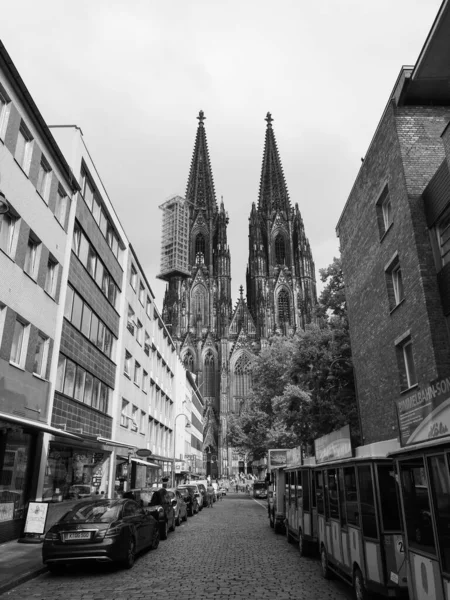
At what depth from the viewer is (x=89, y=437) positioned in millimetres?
17234

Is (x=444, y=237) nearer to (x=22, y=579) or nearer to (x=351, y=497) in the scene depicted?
(x=351, y=497)

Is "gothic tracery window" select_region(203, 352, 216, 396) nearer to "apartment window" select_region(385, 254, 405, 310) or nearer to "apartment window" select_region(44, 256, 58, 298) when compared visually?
"apartment window" select_region(44, 256, 58, 298)

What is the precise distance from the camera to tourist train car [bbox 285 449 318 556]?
36.9 feet

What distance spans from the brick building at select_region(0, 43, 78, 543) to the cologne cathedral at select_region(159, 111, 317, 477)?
60.4m

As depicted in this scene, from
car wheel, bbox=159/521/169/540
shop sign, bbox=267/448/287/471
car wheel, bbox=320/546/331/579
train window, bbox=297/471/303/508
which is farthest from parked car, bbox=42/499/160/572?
shop sign, bbox=267/448/287/471

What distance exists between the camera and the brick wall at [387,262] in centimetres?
1236

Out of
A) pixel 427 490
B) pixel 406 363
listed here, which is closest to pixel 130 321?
pixel 406 363

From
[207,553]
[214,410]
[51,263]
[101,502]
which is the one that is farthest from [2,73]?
[214,410]

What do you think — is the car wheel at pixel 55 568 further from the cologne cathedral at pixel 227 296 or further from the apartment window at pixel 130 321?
the cologne cathedral at pixel 227 296

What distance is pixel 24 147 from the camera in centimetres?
1494

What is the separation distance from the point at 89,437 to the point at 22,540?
4.60m

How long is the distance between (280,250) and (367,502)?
85897mm

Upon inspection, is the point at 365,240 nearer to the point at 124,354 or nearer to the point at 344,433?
the point at 344,433

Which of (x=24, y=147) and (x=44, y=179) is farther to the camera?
(x=44, y=179)
